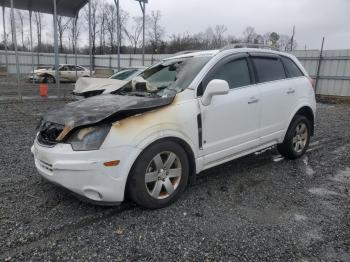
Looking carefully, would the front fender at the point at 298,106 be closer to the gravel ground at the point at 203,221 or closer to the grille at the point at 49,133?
the gravel ground at the point at 203,221

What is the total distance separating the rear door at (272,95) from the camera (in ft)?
14.1

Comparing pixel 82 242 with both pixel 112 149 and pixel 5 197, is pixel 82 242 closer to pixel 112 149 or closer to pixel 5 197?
pixel 112 149

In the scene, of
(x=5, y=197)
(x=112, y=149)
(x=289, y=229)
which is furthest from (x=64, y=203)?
(x=289, y=229)

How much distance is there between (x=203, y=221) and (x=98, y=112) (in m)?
1.55

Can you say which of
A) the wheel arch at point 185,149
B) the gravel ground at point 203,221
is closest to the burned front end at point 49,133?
the gravel ground at point 203,221

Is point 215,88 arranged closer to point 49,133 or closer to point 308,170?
point 49,133

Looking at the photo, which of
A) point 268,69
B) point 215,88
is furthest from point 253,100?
point 215,88

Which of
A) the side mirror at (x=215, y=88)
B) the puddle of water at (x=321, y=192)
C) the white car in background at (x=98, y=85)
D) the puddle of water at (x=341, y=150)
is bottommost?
the puddle of water at (x=321, y=192)

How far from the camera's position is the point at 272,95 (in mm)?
4348

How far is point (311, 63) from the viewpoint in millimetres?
16922

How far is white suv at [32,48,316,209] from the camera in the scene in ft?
9.50

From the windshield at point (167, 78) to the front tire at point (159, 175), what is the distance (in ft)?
2.33

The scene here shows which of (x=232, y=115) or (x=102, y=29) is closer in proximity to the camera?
(x=232, y=115)

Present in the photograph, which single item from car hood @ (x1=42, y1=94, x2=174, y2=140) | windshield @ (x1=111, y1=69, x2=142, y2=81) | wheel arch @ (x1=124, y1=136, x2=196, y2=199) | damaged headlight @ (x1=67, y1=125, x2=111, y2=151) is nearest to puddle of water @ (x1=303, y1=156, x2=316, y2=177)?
wheel arch @ (x1=124, y1=136, x2=196, y2=199)
